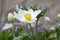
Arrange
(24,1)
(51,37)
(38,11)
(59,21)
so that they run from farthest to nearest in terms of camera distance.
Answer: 1. (24,1)
2. (59,21)
3. (51,37)
4. (38,11)

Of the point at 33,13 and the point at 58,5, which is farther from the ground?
the point at 33,13

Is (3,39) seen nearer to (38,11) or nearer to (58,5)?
(38,11)

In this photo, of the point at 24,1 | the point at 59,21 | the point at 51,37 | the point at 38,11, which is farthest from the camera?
the point at 24,1

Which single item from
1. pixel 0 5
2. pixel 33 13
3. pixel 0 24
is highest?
pixel 33 13

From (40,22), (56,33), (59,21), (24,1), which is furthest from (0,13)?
(56,33)

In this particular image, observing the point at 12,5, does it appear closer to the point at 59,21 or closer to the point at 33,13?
the point at 59,21

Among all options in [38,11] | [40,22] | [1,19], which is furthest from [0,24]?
[38,11]

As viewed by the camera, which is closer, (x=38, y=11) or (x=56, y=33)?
(x=38, y=11)
